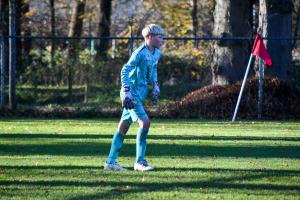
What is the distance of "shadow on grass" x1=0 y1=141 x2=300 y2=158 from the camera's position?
43.8 ft

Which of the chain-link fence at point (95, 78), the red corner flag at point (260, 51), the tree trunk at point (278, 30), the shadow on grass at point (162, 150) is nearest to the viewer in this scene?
the shadow on grass at point (162, 150)

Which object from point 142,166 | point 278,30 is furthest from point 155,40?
point 278,30

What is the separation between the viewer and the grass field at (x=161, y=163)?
9.24 metres

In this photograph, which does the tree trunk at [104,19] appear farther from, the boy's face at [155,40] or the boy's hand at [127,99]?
the boy's hand at [127,99]

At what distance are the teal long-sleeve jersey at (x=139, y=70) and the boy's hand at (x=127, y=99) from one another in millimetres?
112

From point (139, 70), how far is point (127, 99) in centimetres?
47

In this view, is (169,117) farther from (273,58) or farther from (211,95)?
(273,58)

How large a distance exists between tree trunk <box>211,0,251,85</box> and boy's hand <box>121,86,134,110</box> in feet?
46.9

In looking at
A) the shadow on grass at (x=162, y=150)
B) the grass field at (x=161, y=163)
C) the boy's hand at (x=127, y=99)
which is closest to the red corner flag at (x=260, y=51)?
the grass field at (x=161, y=163)

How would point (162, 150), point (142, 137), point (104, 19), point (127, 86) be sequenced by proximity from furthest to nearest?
point (104, 19), point (162, 150), point (142, 137), point (127, 86)

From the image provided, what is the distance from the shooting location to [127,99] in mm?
10766

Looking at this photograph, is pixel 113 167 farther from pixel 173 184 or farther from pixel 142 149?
→ pixel 173 184

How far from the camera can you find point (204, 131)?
709 inches

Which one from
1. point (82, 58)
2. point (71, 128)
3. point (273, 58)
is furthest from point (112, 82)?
point (71, 128)
